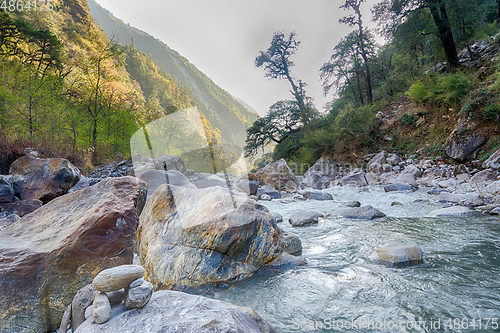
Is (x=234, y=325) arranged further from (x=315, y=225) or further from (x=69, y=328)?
(x=315, y=225)

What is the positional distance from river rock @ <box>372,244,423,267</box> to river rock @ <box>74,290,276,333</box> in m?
1.89

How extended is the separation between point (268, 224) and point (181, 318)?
1.75 meters

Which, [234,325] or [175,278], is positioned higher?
[234,325]

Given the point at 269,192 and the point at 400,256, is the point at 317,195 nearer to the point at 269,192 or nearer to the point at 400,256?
the point at 269,192

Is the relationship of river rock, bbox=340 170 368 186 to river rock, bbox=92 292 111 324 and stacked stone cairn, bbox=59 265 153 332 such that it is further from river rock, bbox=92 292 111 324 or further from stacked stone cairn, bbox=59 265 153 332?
river rock, bbox=92 292 111 324

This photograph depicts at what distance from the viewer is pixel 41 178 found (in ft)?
18.0

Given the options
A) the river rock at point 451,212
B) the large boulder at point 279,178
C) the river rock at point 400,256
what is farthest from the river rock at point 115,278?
the large boulder at point 279,178

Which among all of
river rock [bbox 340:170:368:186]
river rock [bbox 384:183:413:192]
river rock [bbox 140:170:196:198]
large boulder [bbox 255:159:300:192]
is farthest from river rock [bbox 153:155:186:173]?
river rock [bbox 384:183:413:192]

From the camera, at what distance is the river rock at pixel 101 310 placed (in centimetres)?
126

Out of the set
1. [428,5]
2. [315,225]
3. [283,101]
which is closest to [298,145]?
[283,101]

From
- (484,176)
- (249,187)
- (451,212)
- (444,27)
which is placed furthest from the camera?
(249,187)

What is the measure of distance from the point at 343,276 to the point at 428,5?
12141 mm

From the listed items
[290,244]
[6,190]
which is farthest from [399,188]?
[6,190]

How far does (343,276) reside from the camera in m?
2.41
